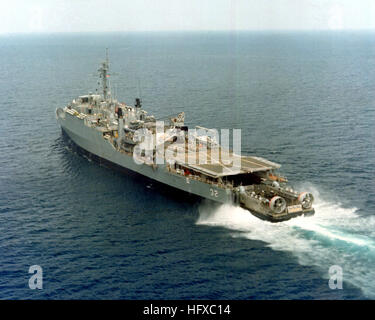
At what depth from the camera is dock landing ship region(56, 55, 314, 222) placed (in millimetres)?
55562

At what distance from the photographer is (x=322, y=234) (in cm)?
5050

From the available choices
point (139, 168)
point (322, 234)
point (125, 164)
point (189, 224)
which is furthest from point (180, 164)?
point (322, 234)

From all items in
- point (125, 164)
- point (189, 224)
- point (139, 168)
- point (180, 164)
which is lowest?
point (189, 224)

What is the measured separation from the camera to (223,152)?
229ft

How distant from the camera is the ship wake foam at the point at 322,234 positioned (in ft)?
146

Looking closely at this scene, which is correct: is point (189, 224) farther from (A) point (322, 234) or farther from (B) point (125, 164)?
(B) point (125, 164)

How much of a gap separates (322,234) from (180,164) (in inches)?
853

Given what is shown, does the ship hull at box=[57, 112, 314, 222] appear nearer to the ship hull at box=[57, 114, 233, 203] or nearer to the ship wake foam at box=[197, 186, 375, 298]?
the ship hull at box=[57, 114, 233, 203]

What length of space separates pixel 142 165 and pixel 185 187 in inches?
343

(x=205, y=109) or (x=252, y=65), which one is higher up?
(x=252, y=65)

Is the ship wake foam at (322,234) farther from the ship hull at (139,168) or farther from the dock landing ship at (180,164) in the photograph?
the dock landing ship at (180,164)

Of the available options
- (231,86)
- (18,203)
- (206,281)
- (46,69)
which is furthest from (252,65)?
(206,281)

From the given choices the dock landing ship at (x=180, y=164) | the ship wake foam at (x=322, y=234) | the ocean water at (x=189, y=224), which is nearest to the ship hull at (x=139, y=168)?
the dock landing ship at (x=180, y=164)
